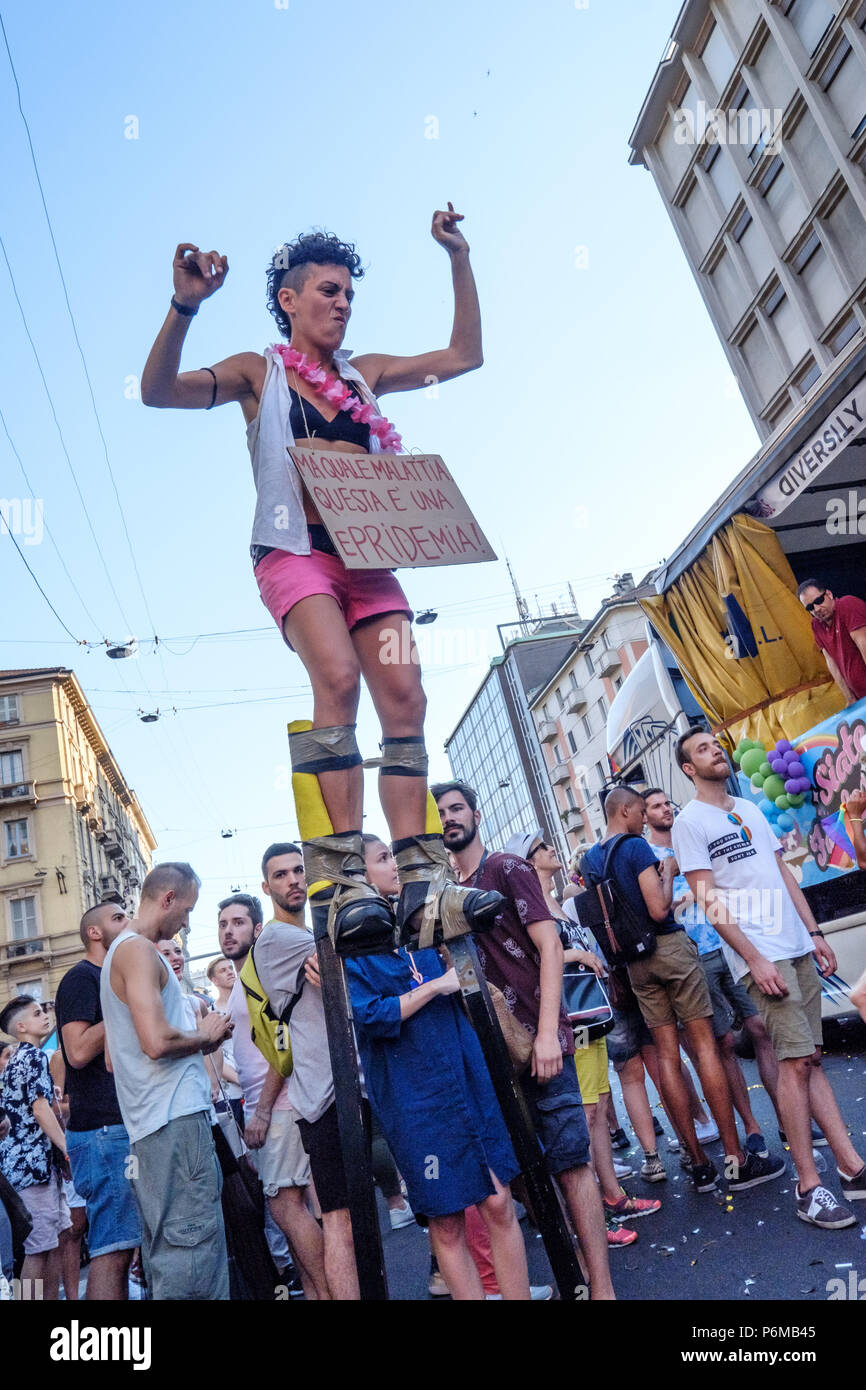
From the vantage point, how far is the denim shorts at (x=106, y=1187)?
3994 millimetres

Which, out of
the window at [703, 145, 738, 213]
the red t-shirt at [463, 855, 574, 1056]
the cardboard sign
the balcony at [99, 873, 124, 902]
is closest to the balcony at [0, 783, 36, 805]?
the balcony at [99, 873, 124, 902]

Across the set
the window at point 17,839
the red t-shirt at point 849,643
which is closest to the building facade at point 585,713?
the window at point 17,839

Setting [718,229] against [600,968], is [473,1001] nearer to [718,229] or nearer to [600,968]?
[600,968]

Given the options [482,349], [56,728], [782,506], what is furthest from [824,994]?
[56,728]

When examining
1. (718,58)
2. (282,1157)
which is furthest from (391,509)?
(718,58)

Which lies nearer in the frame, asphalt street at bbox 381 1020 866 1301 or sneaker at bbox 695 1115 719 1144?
asphalt street at bbox 381 1020 866 1301

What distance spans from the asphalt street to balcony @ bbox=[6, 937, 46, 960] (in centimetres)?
3537

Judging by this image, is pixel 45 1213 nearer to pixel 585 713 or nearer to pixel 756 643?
pixel 756 643

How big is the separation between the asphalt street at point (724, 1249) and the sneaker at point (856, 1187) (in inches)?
1.5

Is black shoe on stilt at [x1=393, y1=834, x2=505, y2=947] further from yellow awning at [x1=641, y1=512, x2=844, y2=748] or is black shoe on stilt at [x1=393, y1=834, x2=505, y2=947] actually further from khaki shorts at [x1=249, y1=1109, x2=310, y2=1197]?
yellow awning at [x1=641, y1=512, x2=844, y2=748]

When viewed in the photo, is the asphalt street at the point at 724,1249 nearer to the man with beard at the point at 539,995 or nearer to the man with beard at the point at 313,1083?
the man with beard at the point at 539,995

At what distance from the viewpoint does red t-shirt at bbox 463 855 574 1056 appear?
12.0 feet

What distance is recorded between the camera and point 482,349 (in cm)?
340
